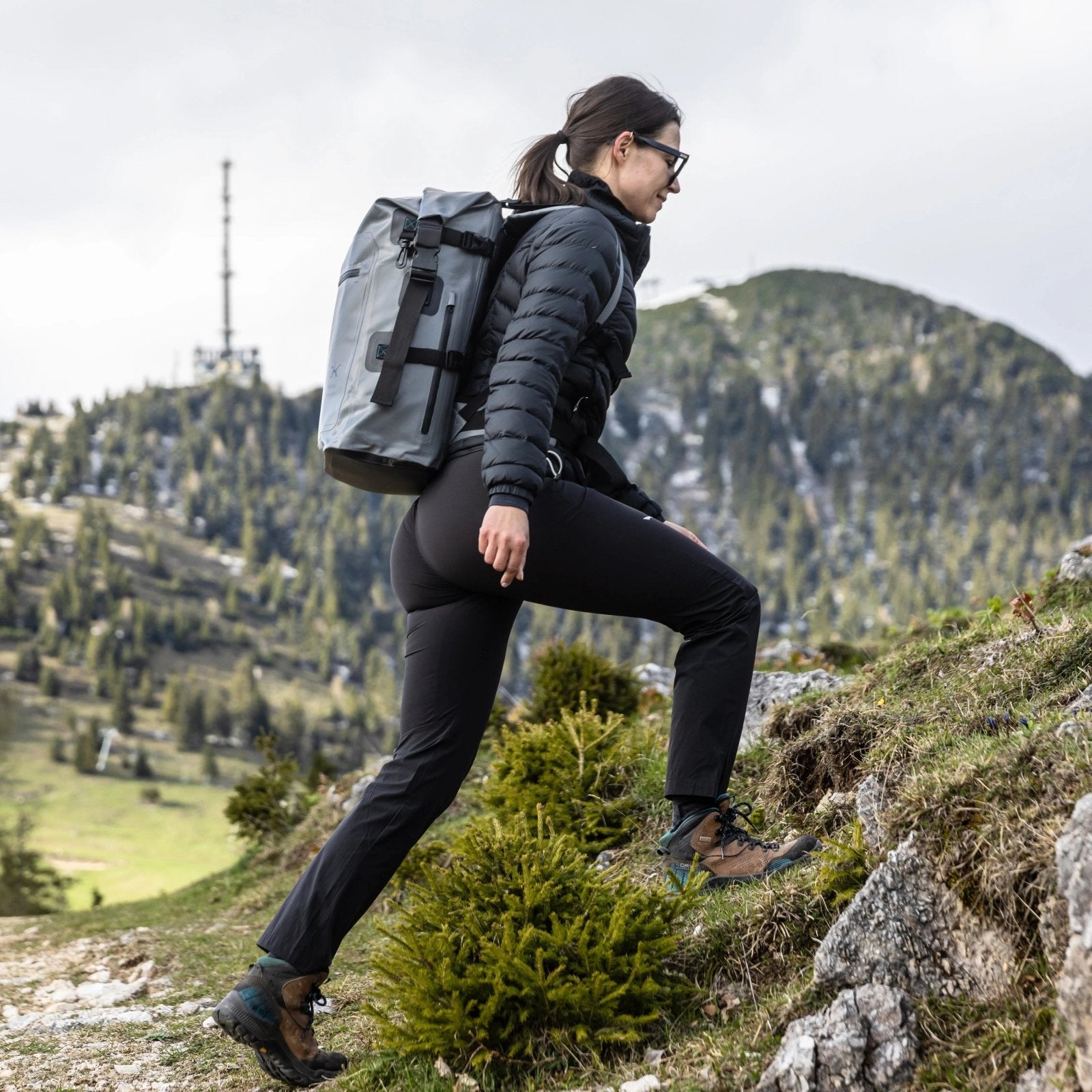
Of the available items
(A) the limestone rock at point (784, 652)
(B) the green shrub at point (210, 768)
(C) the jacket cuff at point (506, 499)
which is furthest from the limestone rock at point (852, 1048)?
(B) the green shrub at point (210, 768)

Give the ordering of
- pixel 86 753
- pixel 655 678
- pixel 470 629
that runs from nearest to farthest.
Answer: pixel 470 629 → pixel 655 678 → pixel 86 753

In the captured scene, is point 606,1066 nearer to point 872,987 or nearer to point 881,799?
point 872,987

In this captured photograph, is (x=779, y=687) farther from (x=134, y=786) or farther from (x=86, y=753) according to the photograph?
(x=86, y=753)

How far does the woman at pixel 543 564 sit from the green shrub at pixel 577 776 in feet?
6.11

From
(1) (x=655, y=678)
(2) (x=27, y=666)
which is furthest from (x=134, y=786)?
(1) (x=655, y=678)

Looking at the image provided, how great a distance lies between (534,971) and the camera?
362 centimetres

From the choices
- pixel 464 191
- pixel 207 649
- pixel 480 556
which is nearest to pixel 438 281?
pixel 464 191

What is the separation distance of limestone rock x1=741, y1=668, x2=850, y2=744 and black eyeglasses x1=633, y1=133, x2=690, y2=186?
3600mm

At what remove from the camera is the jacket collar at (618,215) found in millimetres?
4062

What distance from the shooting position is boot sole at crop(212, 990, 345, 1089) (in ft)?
11.7

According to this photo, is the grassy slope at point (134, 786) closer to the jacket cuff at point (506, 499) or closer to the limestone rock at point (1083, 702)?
the jacket cuff at point (506, 499)

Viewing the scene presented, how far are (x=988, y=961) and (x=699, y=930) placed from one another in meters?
1.14

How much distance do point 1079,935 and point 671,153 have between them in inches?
113

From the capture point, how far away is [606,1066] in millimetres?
3523
